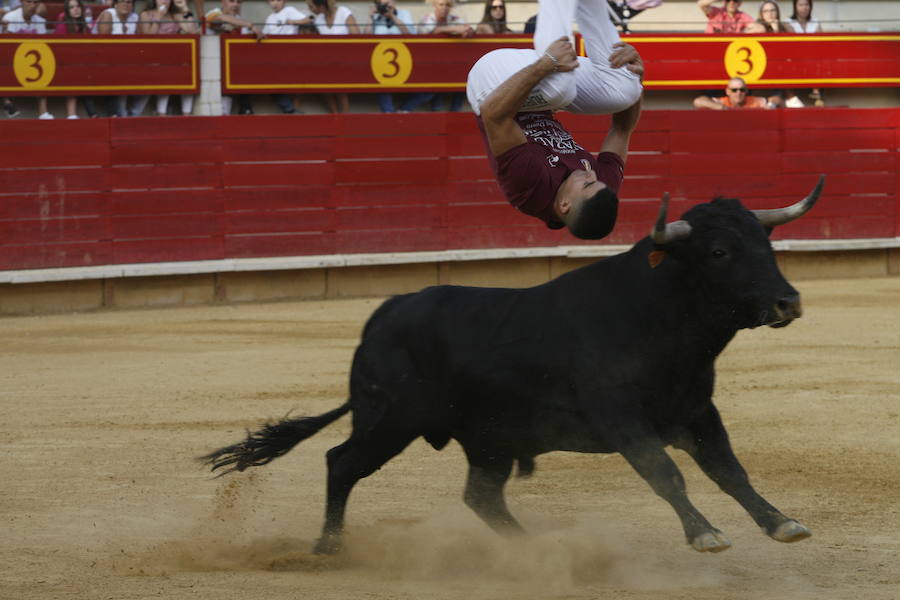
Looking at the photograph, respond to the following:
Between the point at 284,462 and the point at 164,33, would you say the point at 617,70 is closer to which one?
the point at 284,462

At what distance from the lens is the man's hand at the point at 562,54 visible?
3.42 meters

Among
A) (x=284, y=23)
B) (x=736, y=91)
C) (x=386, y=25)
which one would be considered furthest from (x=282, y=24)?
(x=736, y=91)

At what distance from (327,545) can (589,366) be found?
88 cm

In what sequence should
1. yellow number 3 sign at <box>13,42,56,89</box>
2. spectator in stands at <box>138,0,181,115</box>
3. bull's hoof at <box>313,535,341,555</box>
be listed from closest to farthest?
bull's hoof at <box>313,535,341,555</box> → yellow number 3 sign at <box>13,42,56,89</box> → spectator in stands at <box>138,0,181,115</box>

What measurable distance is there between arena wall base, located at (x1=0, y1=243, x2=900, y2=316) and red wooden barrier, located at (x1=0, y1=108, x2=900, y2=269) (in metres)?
0.14

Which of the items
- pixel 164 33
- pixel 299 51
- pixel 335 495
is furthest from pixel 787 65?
pixel 335 495

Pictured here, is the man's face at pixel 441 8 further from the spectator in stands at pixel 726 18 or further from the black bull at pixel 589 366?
the black bull at pixel 589 366

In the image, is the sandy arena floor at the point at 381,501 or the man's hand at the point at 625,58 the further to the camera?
the man's hand at the point at 625,58

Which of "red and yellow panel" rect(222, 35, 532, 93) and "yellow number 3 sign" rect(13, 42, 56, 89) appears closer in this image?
"yellow number 3 sign" rect(13, 42, 56, 89)

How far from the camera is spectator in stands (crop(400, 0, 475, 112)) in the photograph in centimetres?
1024

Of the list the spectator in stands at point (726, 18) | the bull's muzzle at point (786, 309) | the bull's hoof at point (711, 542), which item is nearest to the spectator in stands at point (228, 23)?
the spectator in stands at point (726, 18)

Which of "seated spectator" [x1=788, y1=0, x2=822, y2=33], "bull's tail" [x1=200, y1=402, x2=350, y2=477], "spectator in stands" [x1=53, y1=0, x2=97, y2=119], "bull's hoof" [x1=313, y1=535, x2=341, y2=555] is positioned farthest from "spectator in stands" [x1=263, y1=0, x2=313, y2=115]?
"bull's hoof" [x1=313, y1=535, x2=341, y2=555]

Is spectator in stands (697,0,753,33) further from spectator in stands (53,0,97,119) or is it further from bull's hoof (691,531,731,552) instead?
bull's hoof (691,531,731,552)

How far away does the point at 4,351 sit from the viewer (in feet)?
24.8
